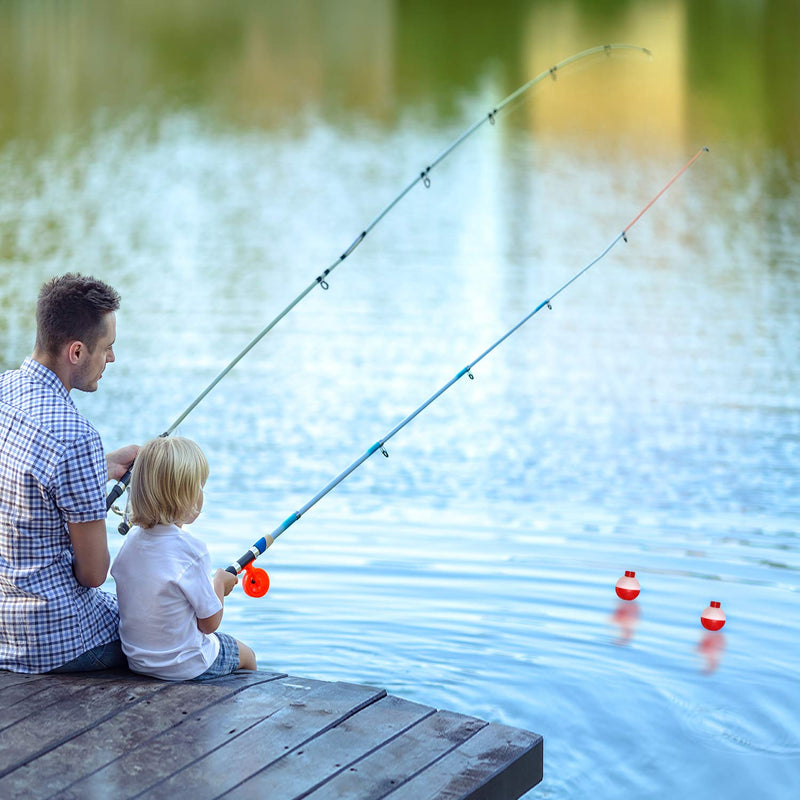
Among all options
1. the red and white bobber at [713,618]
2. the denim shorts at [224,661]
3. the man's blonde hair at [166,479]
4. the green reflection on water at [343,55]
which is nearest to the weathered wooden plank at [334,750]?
the denim shorts at [224,661]

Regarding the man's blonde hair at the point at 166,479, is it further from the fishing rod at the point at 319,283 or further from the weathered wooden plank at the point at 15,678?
the weathered wooden plank at the point at 15,678

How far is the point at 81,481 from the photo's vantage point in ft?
9.80

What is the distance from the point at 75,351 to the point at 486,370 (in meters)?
5.20

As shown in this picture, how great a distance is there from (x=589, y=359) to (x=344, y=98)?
11.9 metres

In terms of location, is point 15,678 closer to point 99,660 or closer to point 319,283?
point 99,660

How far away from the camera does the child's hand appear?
3.22 metres

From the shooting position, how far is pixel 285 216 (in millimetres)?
12492

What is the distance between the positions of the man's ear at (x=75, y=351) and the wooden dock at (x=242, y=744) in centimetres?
72

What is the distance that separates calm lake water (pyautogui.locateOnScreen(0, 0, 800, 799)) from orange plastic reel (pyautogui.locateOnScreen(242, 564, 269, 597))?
83 cm

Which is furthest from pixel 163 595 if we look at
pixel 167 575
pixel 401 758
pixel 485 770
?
pixel 485 770

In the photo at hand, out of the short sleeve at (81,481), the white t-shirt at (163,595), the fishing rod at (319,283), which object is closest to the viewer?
the short sleeve at (81,481)

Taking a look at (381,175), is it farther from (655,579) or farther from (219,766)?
(219,766)

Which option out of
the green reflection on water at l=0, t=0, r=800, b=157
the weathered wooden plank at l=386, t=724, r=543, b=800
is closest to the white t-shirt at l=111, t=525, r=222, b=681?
the weathered wooden plank at l=386, t=724, r=543, b=800

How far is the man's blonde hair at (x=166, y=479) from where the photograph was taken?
305cm
